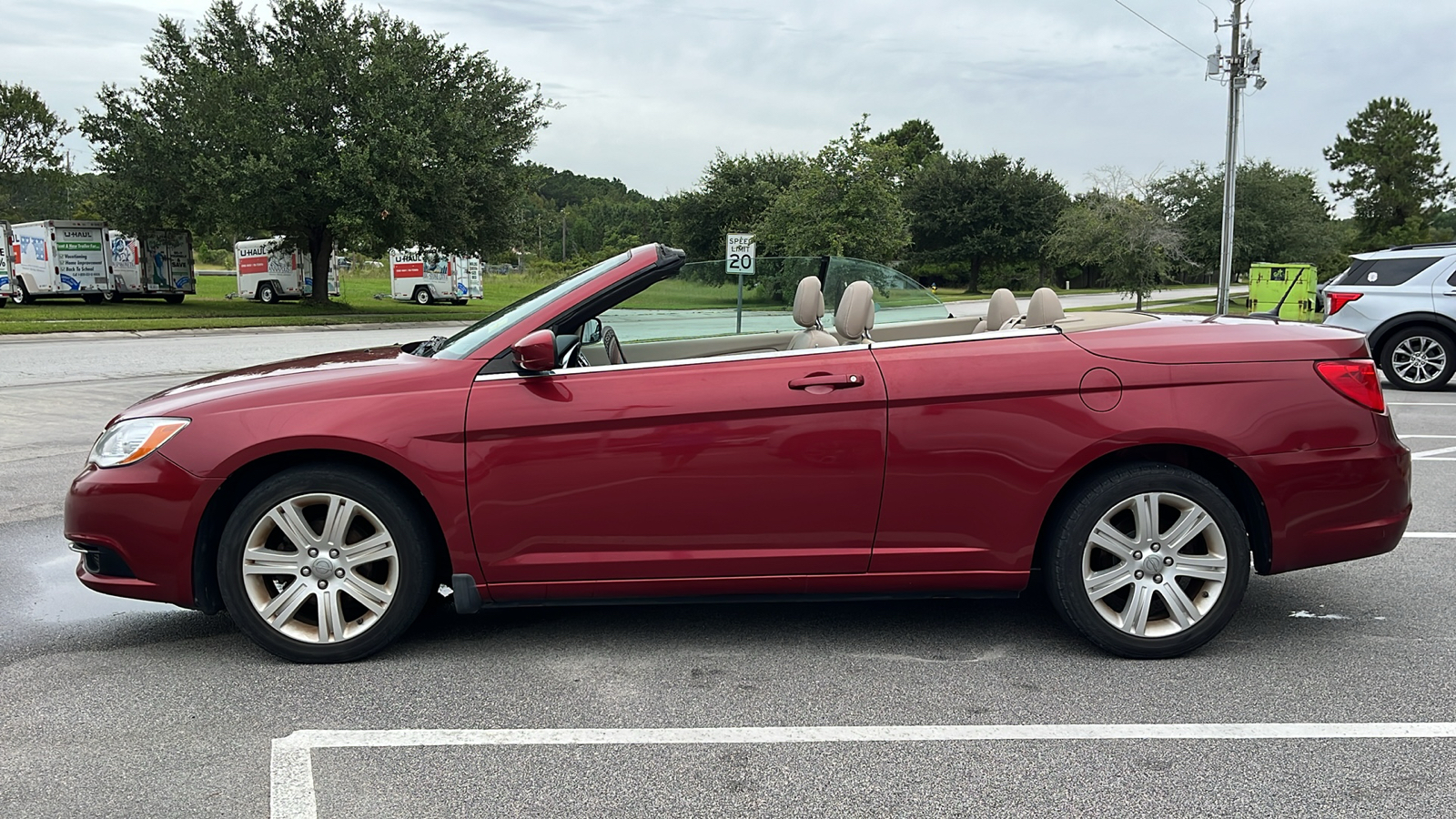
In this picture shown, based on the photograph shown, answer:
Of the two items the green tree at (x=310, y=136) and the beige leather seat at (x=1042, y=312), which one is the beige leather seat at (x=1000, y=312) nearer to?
the beige leather seat at (x=1042, y=312)

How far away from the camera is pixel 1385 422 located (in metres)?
3.91

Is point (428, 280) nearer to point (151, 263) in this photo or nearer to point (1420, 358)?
point (151, 263)

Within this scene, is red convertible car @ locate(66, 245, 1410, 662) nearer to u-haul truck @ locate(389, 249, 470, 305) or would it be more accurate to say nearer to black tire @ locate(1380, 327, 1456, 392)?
black tire @ locate(1380, 327, 1456, 392)

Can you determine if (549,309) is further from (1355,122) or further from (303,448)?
(1355,122)

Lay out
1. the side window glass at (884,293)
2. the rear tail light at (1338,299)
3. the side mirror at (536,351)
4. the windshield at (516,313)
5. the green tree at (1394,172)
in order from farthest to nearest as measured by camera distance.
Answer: the green tree at (1394,172) → the rear tail light at (1338,299) → the side window glass at (884,293) → the windshield at (516,313) → the side mirror at (536,351)

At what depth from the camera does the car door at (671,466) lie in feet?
11.9

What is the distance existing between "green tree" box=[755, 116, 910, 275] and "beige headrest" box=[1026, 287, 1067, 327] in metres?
30.2

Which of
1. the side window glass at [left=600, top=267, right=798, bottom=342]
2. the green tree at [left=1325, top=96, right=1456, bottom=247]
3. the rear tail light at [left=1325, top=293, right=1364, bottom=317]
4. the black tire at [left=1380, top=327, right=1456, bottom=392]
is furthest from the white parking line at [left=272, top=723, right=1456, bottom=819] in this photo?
the green tree at [left=1325, top=96, right=1456, bottom=247]

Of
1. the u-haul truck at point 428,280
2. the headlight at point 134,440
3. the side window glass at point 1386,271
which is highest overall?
the u-haul truck at point 428,280

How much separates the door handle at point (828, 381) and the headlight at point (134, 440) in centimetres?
213

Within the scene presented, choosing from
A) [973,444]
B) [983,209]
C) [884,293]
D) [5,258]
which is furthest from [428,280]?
[973,444]

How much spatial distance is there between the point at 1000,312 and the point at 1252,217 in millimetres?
54841

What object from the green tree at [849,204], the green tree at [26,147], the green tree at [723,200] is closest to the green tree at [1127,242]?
the green tree at [849,204]

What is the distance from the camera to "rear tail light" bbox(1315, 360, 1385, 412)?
12.6ft
